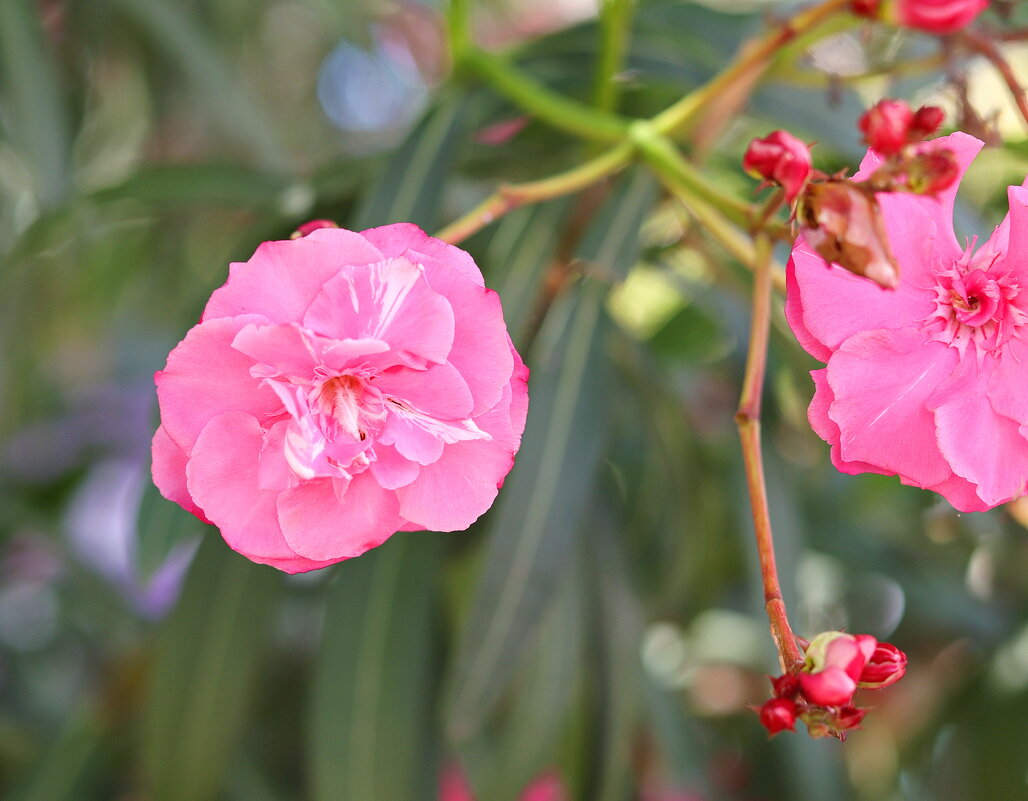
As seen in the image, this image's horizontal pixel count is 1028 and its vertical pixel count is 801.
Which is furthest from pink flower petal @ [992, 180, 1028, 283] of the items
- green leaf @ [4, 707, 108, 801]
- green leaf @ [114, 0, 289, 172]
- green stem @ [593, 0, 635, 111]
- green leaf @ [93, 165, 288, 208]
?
green leaf @ [4, 707, 108, 801]

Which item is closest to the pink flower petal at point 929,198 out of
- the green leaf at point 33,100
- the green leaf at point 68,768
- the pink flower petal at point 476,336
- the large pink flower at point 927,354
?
the large pink flower at point 927,354

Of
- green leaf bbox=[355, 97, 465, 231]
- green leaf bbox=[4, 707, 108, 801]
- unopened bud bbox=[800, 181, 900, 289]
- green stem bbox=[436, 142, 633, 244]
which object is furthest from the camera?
green leaf bbox=[4, 707, 108, 801]

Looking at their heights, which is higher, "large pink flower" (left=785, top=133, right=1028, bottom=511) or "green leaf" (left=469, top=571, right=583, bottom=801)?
"large pink flower" (left=785, top=133, right=1028, bottom=511)

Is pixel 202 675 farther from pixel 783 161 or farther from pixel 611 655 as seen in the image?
pixel 783 161

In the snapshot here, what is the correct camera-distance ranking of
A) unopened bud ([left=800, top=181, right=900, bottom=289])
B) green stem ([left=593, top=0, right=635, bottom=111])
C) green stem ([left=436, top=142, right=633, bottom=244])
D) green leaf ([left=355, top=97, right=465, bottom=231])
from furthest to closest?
green stem ([left=593, top=0, right=635, bottom=111])
green leaf ([left=355, top=97, right=465, bottom=231])
green stem ([left=436, top=142, right=633, bottom=244])
unopened bud ([left=800, top=181, right=900, bottom=289])

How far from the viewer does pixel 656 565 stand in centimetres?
114

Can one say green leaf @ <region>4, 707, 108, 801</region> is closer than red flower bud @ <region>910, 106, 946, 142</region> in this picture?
No

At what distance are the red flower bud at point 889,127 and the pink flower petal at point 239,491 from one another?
11.9 inches

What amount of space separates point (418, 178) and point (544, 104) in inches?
4.9

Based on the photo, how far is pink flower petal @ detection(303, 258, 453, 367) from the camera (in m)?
0.39

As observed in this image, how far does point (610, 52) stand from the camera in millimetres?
833

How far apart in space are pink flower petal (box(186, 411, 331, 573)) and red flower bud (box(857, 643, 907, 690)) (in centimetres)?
26

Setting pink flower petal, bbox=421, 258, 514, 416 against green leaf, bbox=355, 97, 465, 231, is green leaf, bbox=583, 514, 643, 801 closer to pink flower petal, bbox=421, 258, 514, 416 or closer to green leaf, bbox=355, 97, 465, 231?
green leaf, bbox=355, 97, 465, 231

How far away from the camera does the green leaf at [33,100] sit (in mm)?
855
